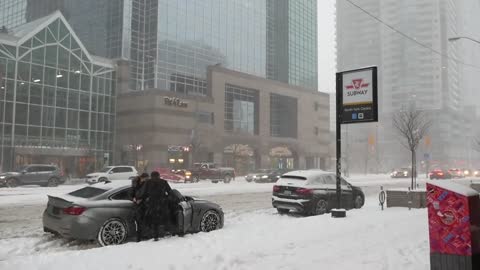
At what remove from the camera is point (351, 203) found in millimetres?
17094

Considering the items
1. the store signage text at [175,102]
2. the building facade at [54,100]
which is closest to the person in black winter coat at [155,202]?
the building facade at [54,100]

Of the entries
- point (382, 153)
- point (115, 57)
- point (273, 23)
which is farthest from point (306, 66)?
point (382, 153)


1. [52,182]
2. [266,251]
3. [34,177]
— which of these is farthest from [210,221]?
[52,182]

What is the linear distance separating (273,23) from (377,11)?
69430 mm

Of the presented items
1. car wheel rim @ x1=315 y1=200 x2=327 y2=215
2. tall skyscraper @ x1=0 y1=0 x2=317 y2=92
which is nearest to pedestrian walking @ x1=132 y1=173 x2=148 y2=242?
car wheel rim @ x1=315 y1=200 x2=327 y2=215

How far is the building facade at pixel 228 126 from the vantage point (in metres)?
59.6

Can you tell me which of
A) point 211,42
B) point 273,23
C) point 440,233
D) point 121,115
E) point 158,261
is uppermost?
point 273,23

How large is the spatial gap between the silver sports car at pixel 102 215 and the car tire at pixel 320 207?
5.36 metres

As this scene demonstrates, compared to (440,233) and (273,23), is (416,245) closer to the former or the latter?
(440,233)

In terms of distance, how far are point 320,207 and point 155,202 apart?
731 cm

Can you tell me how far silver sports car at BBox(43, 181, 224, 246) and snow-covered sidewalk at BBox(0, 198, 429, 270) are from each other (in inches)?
21.7

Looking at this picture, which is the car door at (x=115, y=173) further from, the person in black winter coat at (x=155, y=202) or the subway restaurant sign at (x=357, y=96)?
the person in black winter coat at (x=155, y=202)

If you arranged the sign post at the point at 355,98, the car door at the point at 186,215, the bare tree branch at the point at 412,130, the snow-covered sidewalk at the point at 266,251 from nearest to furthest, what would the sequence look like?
the snow-covered sidewalk at the point at 266,251 → the car door at the point at 186,215 → the sign post at the point at 355,98 → the bare tree branch at the point at 412,130

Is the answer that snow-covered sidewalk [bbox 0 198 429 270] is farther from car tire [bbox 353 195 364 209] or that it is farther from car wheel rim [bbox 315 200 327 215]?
car tire [bbox 353 195 364 209]
